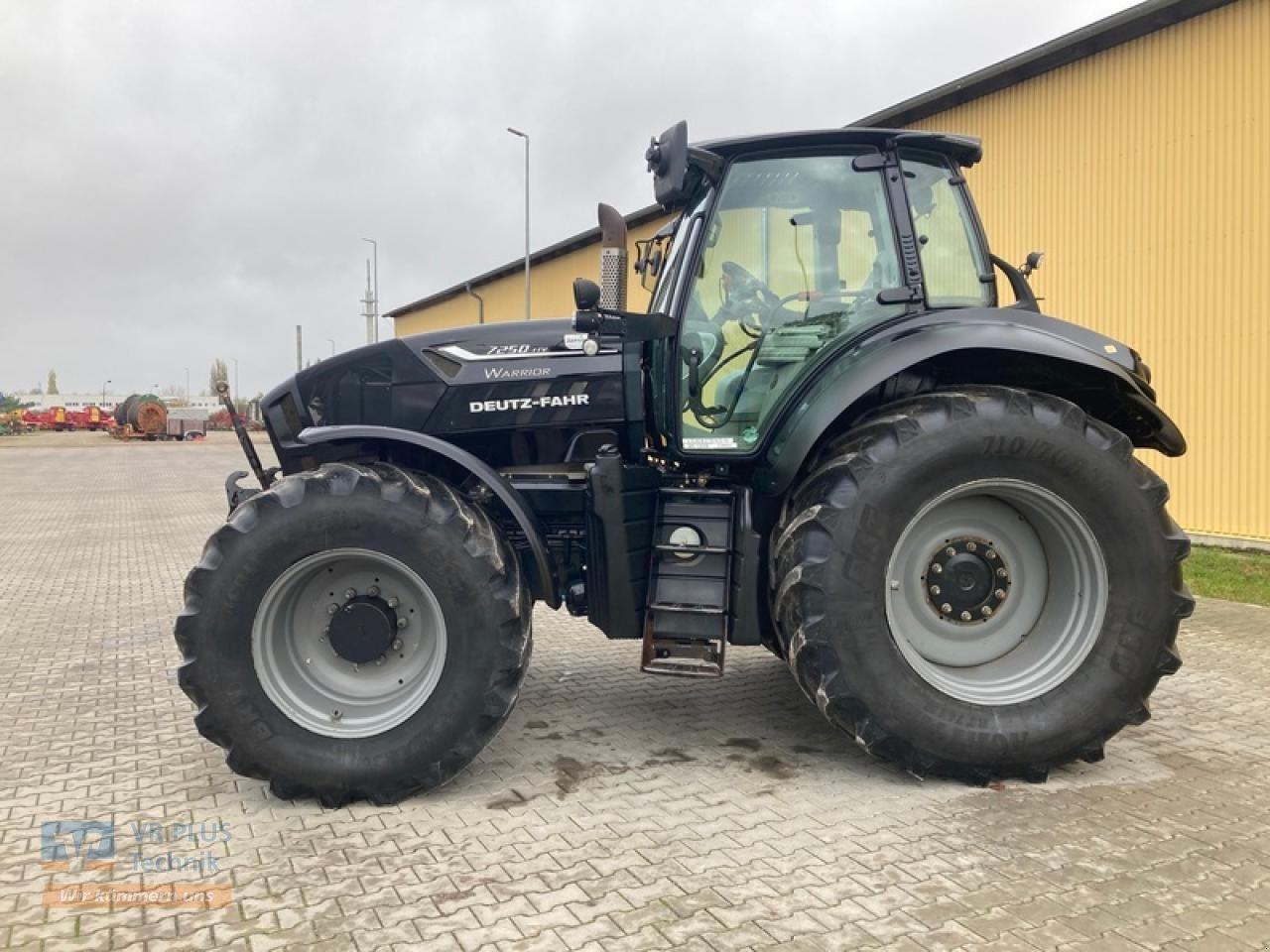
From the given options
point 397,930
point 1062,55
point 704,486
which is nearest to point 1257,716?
point 704,486

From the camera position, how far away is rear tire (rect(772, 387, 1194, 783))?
3.81 meters

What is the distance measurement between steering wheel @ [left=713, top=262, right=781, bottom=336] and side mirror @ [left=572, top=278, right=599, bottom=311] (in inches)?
24.3

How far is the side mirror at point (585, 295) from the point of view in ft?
12.9

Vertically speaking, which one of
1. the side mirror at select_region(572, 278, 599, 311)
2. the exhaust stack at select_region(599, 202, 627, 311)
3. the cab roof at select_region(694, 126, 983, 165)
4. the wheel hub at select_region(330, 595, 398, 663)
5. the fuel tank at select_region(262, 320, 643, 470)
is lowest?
the wheel hub at select_region(330, 595, 398, 663)

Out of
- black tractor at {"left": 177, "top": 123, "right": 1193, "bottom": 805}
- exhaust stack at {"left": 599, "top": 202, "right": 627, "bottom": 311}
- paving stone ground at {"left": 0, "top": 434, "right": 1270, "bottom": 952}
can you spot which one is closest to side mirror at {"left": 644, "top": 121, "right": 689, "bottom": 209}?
black tractor at {"left": 177, "top": 123, "right": 1193, "bottom": 805}

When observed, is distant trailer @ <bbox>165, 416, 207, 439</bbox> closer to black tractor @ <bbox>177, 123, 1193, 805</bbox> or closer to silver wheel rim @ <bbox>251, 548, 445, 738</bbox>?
black tractor @ <bbox>177, 123, 1193, 805</bbox>

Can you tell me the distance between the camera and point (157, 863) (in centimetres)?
327

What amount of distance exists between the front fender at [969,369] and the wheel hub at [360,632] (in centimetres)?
171

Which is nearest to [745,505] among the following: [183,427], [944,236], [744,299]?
[744,299]

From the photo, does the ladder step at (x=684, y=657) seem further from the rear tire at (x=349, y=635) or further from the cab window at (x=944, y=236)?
the cab window at (x=944, y=236)

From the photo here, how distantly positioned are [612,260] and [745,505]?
1254mm

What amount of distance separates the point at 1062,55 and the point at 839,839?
1035 centimetres

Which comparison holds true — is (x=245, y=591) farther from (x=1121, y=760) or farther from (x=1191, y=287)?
(x=1191, y=287)

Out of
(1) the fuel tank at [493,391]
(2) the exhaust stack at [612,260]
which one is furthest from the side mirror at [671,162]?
(1) the fuel tank at [493,391]
